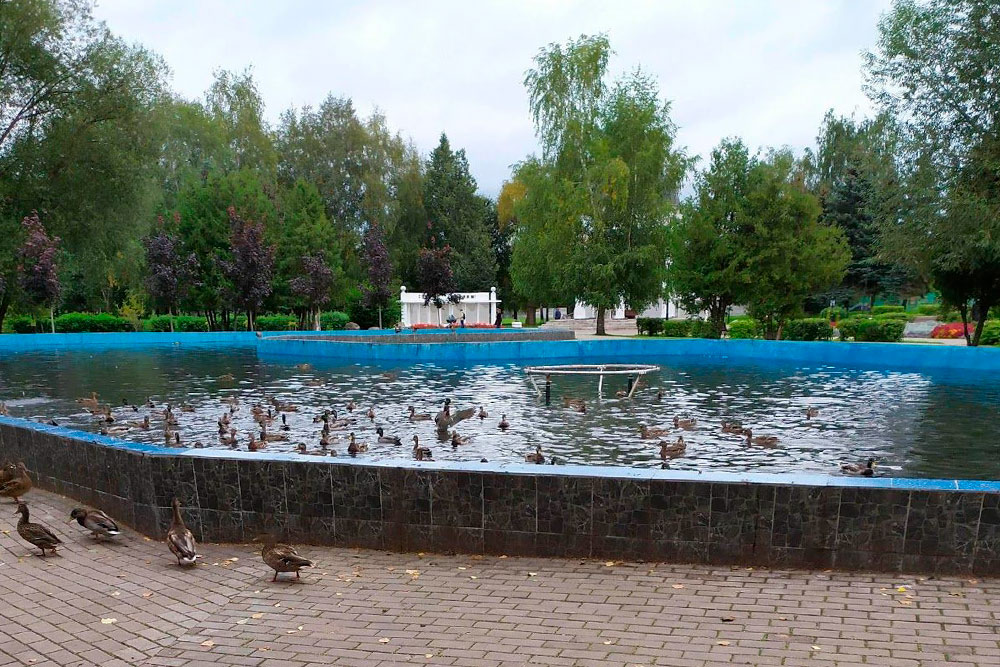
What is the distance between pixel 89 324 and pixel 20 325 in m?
4.49

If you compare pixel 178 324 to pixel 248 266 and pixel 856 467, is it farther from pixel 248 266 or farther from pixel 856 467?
pixel 856 467

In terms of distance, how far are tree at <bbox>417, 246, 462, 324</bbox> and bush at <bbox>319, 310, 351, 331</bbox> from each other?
6.68 meters

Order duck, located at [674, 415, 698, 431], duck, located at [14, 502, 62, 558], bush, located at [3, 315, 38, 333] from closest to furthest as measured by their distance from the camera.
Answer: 1. duck, located at [14, 502, 62, 558]
2. duck, located at [674, 415, 698, 431]
3. bush, located at [3, 315, 38, 333]

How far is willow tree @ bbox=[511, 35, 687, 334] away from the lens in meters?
39.5

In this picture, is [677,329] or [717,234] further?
[677,329]

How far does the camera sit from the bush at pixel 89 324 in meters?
45.0

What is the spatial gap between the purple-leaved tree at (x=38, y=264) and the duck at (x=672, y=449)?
32.1 metres

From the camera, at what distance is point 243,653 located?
4676 mm

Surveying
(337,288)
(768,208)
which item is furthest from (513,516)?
(337,288)

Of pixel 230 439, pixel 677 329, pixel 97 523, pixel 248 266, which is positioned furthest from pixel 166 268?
pixel 97 523

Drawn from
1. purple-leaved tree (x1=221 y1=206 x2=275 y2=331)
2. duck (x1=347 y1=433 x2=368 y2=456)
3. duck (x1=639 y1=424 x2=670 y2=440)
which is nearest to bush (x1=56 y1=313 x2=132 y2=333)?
purple-leaved tree (x1=221 y1=206 x2=275 y2=331)

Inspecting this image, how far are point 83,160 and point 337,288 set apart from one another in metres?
19.5

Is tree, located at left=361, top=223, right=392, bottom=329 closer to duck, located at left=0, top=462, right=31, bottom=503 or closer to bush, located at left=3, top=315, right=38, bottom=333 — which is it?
bush, located at left=3, top=315, right=38, bottom=333

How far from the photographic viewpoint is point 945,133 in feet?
80.0
